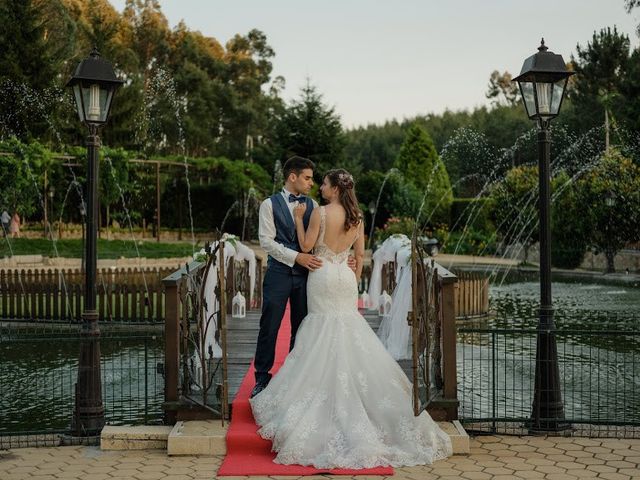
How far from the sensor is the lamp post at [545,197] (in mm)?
7355

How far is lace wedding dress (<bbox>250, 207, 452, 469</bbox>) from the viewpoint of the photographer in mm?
5961

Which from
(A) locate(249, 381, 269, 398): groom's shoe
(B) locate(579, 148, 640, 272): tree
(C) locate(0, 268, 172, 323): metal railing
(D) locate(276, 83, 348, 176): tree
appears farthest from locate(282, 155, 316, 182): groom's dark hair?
(D) locate(276, 83, 348, 176): tree

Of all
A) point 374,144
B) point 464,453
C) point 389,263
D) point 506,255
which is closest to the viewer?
point 464,453

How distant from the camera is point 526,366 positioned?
1138 cm

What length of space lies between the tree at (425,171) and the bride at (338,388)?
123ft

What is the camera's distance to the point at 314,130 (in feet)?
120

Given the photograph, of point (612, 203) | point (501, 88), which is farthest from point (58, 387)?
point (501, 88)

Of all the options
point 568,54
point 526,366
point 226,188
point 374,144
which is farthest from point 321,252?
point 374,144

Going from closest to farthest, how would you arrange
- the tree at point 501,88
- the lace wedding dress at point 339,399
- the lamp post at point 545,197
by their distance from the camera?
the lace wedding dress at point 339,399
the lamp post at point 545,197
the tree at point 501,88

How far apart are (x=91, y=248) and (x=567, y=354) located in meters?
7.89

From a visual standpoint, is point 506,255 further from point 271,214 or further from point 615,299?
point 271,214

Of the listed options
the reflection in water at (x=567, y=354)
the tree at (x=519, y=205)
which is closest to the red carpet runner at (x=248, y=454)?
the reflection in water at (x=567, y=354)

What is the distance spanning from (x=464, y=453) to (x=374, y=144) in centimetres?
6190

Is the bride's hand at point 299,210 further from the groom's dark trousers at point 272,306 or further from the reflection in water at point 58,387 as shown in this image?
the reflection in water at point 58,387
